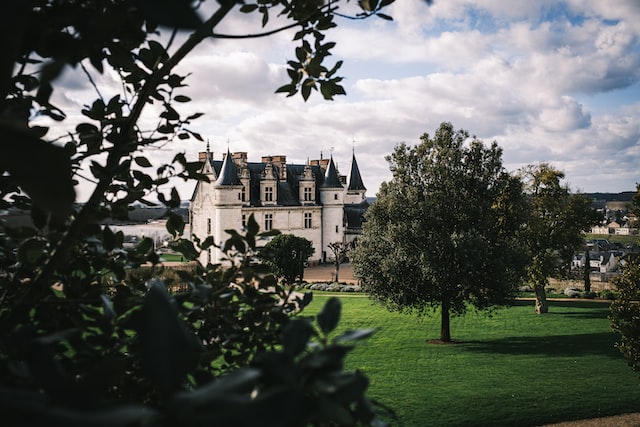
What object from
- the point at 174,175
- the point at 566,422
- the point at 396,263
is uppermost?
the point at 174,175

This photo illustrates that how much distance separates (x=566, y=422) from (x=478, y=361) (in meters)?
4.52

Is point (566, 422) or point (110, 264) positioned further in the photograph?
point (566, 422)

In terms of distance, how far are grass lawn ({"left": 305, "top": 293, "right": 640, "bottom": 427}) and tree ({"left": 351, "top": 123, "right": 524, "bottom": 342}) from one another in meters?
1.70

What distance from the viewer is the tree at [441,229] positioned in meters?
15.8

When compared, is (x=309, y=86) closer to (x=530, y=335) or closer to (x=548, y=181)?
(x=530, y=335)

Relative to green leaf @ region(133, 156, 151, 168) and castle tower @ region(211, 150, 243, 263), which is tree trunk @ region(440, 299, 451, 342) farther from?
castle tower @ region(211, 150, 243, 263)

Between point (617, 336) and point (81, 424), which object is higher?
point (81, 424)

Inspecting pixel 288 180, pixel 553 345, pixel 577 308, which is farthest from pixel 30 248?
pixel 288 180

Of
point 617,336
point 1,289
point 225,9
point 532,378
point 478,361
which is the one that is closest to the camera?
point 225,9

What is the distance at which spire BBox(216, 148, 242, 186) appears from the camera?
35.2 meters

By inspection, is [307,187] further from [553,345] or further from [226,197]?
[553,345]

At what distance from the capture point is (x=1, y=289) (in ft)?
6.03

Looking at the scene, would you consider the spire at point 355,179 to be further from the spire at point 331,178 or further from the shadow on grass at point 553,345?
the shadow on grass at point 553,345

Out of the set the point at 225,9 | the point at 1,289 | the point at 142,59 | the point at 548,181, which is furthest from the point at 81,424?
the point at 548,181
